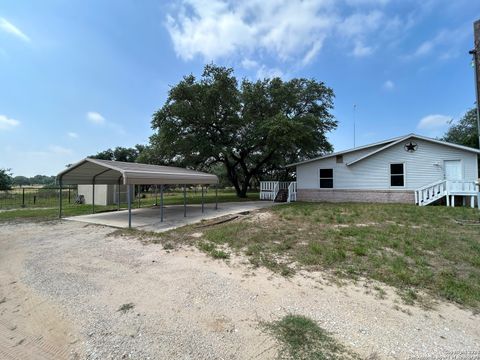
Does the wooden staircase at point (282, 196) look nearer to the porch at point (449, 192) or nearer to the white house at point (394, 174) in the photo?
the white house at point (394, 174)

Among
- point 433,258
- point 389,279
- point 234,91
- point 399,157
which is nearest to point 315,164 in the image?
point 399,157

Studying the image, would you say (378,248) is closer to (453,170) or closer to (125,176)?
(125,176)

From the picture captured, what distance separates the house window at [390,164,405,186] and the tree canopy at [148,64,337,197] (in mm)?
5205

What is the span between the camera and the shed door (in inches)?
490

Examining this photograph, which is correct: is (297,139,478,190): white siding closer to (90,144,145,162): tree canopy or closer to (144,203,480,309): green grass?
(144,203,480,309): green grass

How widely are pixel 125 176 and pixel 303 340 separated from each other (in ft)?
24.0

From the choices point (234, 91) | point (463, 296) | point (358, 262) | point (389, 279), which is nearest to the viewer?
point (463, 296)

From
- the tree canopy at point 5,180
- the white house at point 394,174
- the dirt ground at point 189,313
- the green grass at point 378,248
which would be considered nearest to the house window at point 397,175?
the white house at point 394,174

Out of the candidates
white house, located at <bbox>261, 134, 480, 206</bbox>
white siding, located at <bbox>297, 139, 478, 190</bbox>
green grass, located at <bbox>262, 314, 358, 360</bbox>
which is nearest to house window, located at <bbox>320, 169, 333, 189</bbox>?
white house, located at <bbox>261, 134, 480, 206</bbox>

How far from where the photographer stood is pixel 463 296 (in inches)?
126

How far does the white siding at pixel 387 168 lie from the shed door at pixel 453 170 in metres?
0.16

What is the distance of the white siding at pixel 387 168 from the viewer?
12625 mm

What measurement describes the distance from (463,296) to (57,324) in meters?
4.93

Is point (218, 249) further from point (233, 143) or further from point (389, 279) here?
point (233, 143)
